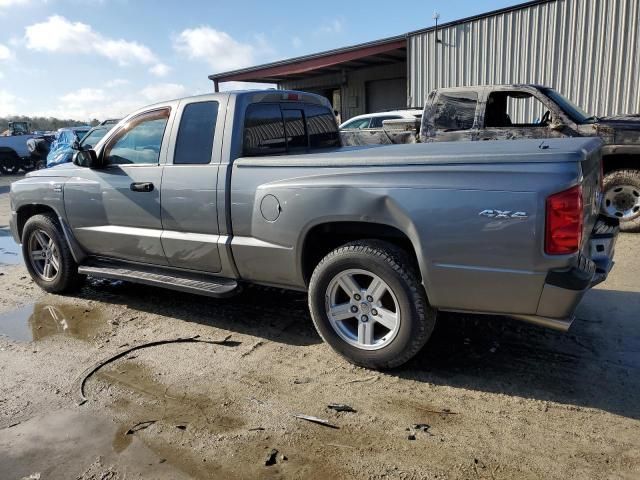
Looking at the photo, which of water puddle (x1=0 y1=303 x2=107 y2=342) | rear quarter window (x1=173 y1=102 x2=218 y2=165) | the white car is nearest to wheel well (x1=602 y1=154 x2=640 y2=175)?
the white car

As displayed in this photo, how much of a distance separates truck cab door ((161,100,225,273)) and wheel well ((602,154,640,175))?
564 centimetres

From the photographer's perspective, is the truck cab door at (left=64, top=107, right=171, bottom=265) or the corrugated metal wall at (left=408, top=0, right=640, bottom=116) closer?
the truck cab door at (left=64, top=107, right=171, bottom=265)

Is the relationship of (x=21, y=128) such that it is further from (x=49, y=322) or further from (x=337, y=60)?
(x=49, y=322)

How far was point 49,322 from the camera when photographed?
16.1 feet

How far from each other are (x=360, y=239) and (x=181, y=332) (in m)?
1.85

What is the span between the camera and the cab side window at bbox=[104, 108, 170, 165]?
183 inches

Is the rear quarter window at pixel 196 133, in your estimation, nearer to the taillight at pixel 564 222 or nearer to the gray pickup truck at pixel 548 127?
the taillight at pixel 564 222

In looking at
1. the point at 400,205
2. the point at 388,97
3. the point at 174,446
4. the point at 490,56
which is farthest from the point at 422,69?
the point at 174,446

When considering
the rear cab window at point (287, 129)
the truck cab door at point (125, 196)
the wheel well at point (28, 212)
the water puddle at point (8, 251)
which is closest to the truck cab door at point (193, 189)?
the truck cab door at point (125, 196)

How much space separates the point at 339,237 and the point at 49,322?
295 centimetres

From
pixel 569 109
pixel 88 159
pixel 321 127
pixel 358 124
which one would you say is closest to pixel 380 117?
pixel 358 124

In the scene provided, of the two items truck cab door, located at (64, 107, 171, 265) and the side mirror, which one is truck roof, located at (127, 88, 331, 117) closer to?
truck cab door, located at (64, 107, 171, 265)

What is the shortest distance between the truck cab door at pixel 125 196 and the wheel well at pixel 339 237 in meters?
1.46

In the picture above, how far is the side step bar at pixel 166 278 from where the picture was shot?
13.8ft
